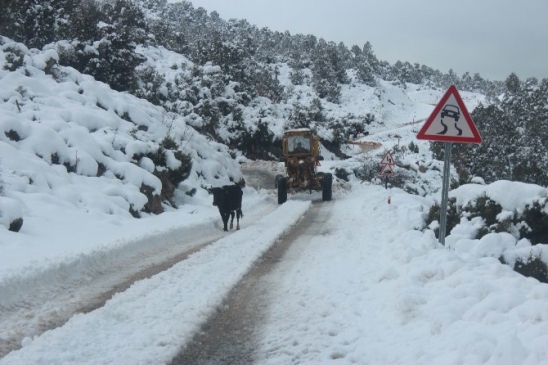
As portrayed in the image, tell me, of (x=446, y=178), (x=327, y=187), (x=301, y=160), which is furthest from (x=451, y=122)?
(x=301, y=160)

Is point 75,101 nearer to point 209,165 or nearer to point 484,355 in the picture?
point 209,165

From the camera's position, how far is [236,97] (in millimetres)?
44719

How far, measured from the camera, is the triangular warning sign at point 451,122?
676 cm

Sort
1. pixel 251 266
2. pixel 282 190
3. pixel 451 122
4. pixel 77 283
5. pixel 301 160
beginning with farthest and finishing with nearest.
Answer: pixel 301 160, pixel 282 190, pixel 251 266, pixel 77 283, pixel 451 122

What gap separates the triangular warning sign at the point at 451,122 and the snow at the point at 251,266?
5.65 ft

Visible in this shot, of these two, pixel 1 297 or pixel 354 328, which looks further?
pixel 1 297

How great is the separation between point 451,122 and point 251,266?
4282 millimetres

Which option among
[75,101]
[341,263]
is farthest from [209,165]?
[341,263]

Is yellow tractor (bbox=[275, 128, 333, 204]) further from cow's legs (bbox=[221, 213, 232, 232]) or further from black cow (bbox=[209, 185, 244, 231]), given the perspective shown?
cow's legs (bbox=[221, 213, 232, 232])

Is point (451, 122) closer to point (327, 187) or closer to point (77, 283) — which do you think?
point (77, 283)

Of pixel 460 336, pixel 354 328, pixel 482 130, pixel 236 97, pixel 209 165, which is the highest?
pixel 236 97

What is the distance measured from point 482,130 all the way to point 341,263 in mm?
33715

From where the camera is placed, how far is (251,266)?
28.8ft

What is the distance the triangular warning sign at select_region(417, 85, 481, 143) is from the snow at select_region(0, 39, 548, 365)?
172 centimetres
